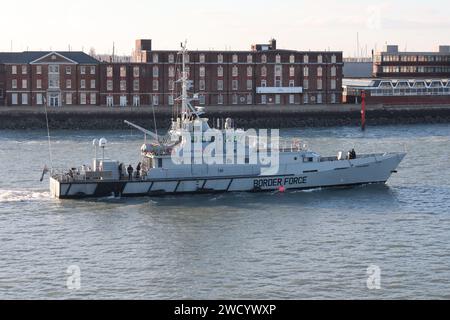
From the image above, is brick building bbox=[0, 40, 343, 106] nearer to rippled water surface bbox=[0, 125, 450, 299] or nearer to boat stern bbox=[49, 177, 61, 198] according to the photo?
rippled water surface bbox=[0, 125, 450, 299]

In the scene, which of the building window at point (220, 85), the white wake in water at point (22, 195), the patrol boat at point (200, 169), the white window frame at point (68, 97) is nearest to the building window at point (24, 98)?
the white window frame at point (68, 97)

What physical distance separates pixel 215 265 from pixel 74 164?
28.6m

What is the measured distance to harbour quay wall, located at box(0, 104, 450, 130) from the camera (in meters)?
96.2

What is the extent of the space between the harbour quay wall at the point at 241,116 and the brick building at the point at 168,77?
8.01 ft

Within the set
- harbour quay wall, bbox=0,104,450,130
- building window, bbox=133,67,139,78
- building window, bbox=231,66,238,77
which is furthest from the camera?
building window, bbox=231,66,238,77

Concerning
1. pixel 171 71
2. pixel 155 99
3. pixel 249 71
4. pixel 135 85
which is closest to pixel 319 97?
pixel 249 71

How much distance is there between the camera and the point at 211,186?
1933 inches

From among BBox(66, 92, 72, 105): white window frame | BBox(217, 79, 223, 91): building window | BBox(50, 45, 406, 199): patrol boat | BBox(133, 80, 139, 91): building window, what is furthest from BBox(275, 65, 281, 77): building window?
BBox(50, 45, 406, 199): patrol boat

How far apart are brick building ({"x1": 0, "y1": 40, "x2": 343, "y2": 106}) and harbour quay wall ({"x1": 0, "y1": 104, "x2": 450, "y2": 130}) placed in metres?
2.44

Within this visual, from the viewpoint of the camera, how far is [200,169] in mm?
49156

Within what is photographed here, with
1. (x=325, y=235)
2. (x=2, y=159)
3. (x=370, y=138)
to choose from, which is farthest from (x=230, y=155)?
(x=370, y=138)

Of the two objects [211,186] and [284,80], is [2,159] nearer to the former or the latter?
[211,186]

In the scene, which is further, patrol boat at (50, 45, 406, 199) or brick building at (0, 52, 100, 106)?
brick building at (0, 52, 100, 106)

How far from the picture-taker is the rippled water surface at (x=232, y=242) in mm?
31172
